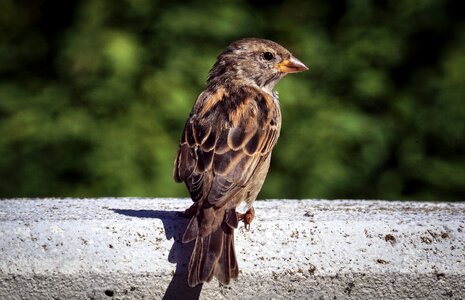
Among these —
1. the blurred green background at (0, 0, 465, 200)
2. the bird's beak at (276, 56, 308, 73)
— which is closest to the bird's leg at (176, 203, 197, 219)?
the bird's beak at (276, 56, 308, 73)

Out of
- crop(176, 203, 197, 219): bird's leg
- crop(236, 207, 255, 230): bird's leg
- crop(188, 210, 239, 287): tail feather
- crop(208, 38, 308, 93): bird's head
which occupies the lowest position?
crop(188, 210, 239, 287): tail feather

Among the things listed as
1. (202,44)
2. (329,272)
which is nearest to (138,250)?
(329,272)

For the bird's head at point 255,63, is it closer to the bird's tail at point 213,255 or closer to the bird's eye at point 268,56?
the bird's eye at point 268,56

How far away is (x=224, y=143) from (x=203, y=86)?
1.47 meters

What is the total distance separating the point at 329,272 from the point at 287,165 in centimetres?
201

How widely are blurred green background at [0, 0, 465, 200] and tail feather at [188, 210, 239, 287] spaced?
1.79 m

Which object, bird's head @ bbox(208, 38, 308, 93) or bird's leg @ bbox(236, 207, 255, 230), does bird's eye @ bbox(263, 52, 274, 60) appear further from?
bird's leg @ bbox(236, 207, 255, 230)

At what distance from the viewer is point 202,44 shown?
216 inches

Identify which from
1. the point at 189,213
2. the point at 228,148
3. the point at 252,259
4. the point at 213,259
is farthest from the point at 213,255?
the point at 228,148

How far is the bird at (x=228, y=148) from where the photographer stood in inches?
134

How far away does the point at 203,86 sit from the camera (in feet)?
17.6

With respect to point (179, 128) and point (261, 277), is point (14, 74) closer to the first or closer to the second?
point (179, 128)

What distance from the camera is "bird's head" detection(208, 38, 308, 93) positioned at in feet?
15.9

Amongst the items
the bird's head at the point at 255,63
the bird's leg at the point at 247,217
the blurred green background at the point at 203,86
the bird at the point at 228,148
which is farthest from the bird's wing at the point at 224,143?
the blurred green background at the point at 203,86
